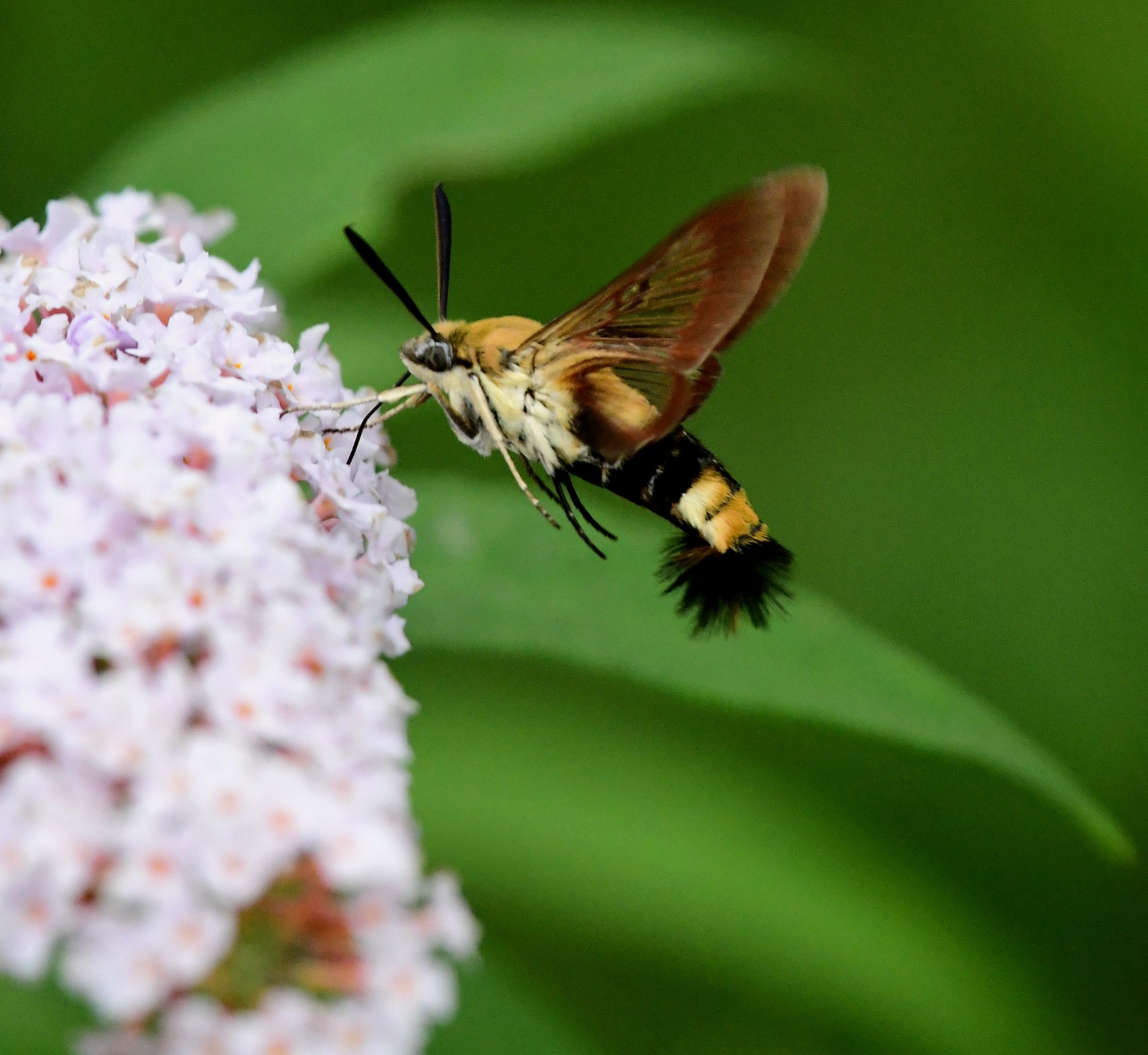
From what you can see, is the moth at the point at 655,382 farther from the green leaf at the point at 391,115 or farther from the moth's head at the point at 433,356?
the green leaf at the point at 391,115

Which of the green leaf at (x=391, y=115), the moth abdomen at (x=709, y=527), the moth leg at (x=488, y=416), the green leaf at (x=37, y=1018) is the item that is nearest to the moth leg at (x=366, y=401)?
the moth leg at (x=488, y=416)

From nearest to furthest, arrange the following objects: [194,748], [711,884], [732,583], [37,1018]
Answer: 1. [194,748]
2. [37,1018]
3. [732,583]
4. [711,884]

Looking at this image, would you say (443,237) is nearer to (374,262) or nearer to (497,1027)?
(374,262)

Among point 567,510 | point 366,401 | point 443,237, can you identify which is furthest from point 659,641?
point 443,237

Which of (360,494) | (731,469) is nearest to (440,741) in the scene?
(360,494)

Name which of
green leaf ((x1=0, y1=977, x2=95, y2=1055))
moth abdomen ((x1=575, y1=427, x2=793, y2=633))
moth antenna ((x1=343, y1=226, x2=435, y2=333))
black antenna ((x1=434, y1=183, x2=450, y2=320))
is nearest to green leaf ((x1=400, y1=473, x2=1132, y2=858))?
moth abdomen ((x1=575, y1=427, x2=793, y2=633))
